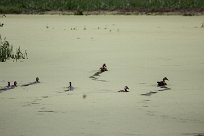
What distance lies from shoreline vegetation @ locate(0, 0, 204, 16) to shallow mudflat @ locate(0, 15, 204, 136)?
11084 millimetres

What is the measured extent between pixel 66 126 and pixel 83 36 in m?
8.82

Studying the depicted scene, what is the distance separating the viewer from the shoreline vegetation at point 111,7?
23.1 metres

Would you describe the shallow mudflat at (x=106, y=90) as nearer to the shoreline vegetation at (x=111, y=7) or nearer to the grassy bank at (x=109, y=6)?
the shoreline vegetation at (x=111, y=7)

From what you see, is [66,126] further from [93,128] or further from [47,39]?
[47,39]

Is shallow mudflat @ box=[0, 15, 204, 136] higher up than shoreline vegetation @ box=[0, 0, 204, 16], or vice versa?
shoreline vegetation @ box=[0, 0, 204, 16]

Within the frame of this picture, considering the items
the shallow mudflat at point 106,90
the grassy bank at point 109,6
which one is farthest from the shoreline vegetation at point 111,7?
the shallow mudflat at point 106,90

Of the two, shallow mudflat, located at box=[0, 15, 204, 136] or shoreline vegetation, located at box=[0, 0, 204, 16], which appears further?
shoreline vegetation, located at box=[0, 0, 204, 16]

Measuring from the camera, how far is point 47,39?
12.5m

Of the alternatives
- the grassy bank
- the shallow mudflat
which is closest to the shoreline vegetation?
the grassy bank

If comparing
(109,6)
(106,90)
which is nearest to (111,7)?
(109,6)

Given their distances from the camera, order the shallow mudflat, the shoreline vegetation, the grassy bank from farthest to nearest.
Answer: the grassy bank < the shoreline vegetation < the shallow mudflat

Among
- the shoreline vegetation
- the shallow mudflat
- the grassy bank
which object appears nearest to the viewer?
the shallow mudflat

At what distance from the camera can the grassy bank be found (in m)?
23.6

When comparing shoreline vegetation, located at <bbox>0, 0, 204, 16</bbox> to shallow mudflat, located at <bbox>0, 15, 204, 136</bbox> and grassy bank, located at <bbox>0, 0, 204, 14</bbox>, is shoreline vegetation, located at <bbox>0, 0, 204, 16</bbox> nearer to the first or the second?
grassy bank, located at <bbox>0, 0, 204, 14</bbox>
